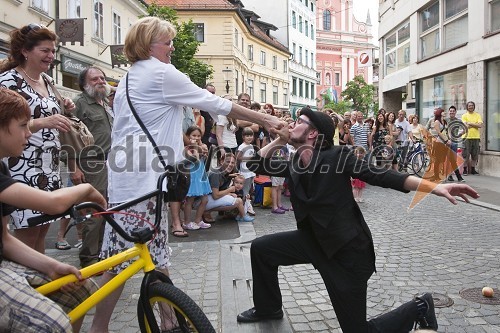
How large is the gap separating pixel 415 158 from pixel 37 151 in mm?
13192

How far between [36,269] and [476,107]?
1496cm

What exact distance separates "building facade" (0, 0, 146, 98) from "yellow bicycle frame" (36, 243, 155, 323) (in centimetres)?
1280

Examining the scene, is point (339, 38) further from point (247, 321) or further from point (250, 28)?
point (247, 321)

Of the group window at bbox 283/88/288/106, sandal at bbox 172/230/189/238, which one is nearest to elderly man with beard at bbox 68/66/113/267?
sandal at bbox 172/230/189/238

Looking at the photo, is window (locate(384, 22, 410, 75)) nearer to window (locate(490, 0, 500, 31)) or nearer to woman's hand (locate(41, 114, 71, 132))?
window (locate(490, 0, 500, 31))

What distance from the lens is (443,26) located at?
58.6 feet

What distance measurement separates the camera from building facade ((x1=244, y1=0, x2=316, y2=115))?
6656 centimetres

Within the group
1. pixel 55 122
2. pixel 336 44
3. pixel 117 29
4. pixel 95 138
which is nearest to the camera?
pixel 55 122

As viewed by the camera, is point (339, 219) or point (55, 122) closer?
point (339, 219)

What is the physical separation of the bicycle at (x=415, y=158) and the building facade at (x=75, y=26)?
34.3 feet

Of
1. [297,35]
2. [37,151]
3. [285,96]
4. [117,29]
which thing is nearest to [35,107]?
[37,151]

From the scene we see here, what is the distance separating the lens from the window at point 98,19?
23.0 m

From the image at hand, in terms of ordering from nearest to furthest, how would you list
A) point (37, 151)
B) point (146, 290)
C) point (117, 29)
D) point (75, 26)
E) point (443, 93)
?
point (146, 290), point (37, 151), point (75, 26), point (443, 93), point (117, 29)

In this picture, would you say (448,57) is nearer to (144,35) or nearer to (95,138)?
(95,138)
